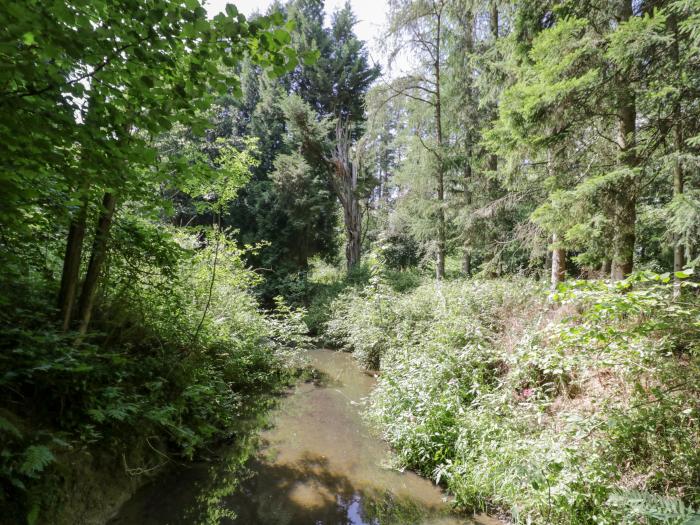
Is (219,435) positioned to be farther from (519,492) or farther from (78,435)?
(519,492)

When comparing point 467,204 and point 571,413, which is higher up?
point 467,204

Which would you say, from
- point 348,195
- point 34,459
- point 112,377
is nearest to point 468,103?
point 348,195

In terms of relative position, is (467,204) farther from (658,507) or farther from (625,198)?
(658,507)

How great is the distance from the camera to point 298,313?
9.25 meters

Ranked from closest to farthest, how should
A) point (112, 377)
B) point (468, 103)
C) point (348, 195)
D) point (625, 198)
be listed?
point (112, 377) → point (625, 198) → point (468, 103) → point (348, 195)

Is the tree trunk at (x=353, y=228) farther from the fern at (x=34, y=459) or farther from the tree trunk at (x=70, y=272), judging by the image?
the fern at (x=34, y=459)

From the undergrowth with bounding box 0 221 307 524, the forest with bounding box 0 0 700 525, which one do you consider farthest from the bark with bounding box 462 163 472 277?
the undergrowth with bounding box 0 221 307 524

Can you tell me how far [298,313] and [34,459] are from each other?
23.3 ft

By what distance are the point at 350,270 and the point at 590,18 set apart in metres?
12.4

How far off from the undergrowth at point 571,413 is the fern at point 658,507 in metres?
0.01

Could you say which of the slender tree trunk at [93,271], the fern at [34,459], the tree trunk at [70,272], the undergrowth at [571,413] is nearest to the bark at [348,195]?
the undergrowth at [571,413]

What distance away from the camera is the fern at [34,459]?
2135 millimetres

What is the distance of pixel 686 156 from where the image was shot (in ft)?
13.6

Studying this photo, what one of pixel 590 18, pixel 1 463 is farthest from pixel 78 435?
pixel 590 18
